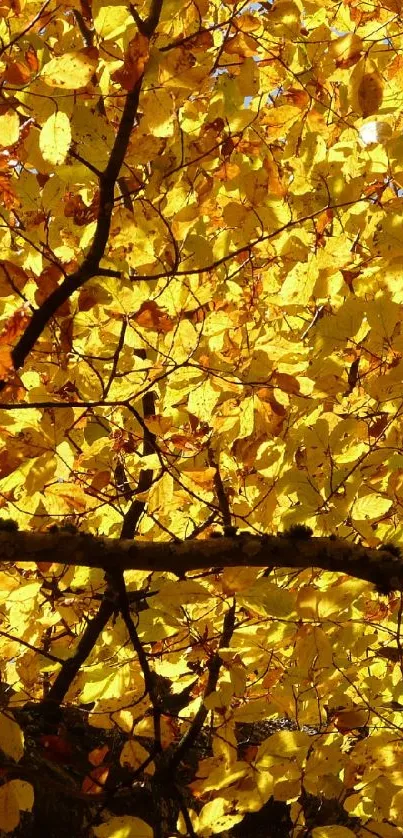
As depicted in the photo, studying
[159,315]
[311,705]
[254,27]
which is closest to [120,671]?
[311,705]

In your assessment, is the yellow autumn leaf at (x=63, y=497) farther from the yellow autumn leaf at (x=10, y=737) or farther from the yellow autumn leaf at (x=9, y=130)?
the yellow autumn leaf at (x=9, y=130)

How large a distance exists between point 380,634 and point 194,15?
2.64 metres

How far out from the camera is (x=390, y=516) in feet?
8.73

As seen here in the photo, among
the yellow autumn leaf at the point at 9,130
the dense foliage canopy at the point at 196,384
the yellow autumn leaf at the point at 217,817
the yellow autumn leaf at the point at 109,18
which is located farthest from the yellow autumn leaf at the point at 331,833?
the yellow autumn leaf at the point at 109,18

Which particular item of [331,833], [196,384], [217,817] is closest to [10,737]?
[217,817]

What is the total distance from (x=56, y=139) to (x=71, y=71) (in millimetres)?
161

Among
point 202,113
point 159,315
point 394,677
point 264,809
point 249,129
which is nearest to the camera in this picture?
point 159,315

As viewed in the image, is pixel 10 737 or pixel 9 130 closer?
pixel 9 130

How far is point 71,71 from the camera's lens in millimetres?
1647

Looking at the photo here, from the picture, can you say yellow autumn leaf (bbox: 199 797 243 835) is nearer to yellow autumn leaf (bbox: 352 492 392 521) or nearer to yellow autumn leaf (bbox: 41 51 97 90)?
yellow autumn leaf (bbox: 352 492 392 521)

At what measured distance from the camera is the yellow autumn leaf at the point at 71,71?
1636 millimetres

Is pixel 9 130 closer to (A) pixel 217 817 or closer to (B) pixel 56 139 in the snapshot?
(B) pixel 56 139

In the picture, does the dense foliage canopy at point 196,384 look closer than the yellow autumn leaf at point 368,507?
Yes

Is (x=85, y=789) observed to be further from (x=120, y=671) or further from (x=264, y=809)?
(x=264, y=809)
